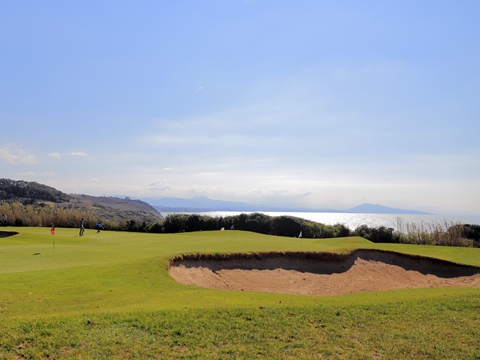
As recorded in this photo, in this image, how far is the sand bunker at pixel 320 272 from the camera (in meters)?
17.4

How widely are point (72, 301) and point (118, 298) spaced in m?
1.22

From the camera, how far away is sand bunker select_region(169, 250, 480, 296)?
56.9 feet

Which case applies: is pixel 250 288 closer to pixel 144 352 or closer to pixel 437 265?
pixel 144 352

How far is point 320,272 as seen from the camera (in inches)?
820

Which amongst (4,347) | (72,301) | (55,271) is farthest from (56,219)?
(4,347)

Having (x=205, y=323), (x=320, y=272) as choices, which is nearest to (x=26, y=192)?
(x=320, y=272)

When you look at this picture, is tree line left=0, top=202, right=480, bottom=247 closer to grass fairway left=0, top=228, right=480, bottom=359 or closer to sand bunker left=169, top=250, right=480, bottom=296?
sand bunker left=169, top=250, right=480, bottom=296

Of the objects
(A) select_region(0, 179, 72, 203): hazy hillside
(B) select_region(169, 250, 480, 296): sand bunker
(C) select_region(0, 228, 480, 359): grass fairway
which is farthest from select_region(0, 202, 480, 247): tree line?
(A) select_region(0, 179, 72, 203): hazy hillside

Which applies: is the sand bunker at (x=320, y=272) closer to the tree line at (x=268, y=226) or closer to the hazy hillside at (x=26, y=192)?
the tree line at (x=268, y=226)

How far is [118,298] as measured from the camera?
10.5 meters

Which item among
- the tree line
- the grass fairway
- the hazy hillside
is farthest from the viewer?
the hazy hillside

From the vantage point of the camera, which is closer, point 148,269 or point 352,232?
point 148,269

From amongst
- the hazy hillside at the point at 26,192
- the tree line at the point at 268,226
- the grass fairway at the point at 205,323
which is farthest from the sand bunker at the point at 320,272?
the hazy hillside at the point at 26,192

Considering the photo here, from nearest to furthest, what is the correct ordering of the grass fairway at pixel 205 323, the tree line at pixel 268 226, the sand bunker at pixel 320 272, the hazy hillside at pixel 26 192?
the grass fairway at pixel 205 323 < the sand bunker at pixel 320 272 < the tree line at pixel 268 226 < the hazy hillside at pixel 26 192
